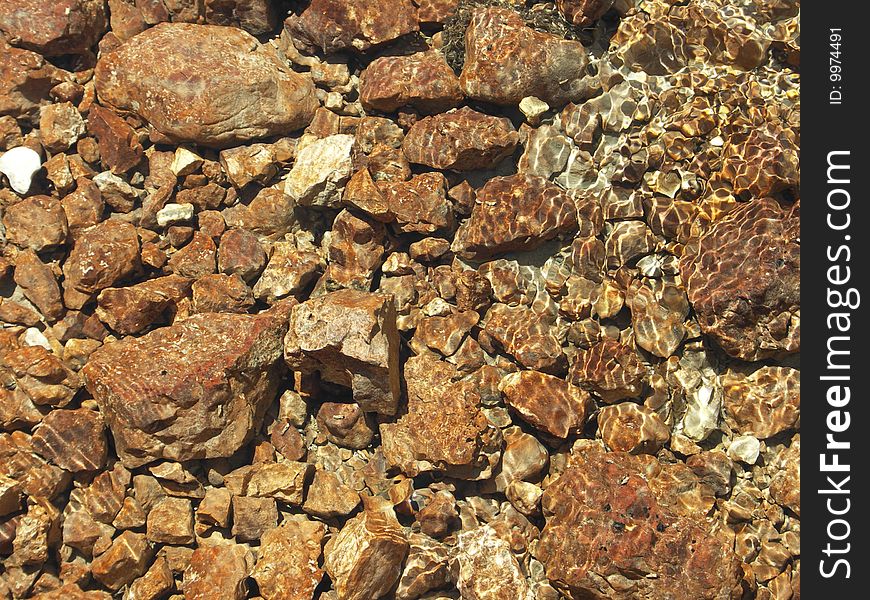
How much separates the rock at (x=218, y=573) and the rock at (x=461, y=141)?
350 cm

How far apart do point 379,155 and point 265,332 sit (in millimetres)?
1798

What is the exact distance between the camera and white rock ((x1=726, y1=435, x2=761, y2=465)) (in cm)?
545

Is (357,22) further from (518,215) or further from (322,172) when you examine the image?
(518,215)

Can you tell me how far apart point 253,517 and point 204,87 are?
12.0ft

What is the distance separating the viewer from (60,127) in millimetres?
6465

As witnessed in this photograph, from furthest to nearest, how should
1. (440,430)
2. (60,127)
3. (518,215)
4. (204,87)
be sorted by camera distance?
(60,127) < (204,87) < (518,215) < (440,430)

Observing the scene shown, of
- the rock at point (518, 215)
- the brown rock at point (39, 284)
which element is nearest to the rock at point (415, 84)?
the rock at point (518, 215)

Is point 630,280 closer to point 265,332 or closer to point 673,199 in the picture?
point 673,199

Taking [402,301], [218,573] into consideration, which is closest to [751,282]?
[402,301]

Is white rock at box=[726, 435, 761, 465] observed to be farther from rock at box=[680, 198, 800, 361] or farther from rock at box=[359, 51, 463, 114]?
rock at box=[359, 51, 463, 114]

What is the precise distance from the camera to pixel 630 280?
5.85 meters

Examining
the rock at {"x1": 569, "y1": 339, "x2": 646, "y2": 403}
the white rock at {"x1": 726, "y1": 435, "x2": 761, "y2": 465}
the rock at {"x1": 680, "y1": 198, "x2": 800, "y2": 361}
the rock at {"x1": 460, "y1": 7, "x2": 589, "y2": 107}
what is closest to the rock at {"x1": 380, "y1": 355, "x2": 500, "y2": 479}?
the rock at {"x1": 569, "y1": 339, "x2": 646, "y2": 403}
